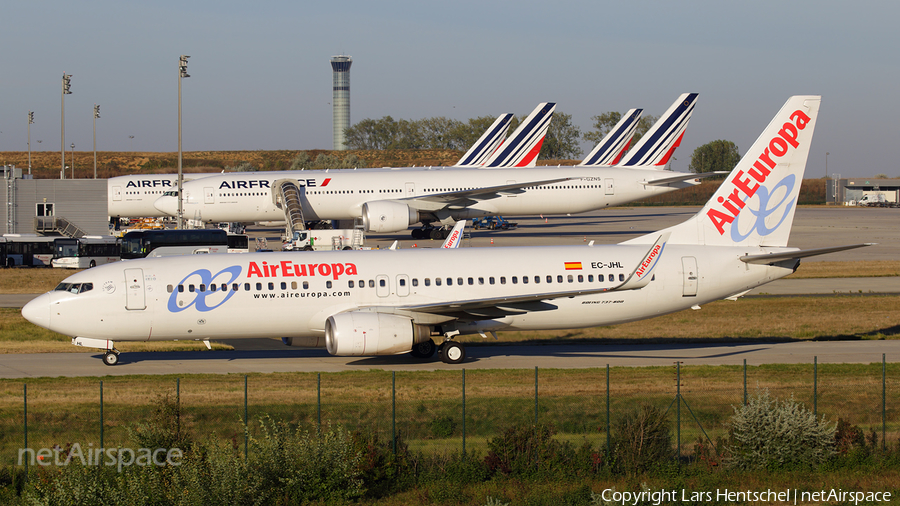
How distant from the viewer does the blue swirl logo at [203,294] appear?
27312mm

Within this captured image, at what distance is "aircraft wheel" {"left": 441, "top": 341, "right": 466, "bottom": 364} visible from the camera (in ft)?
94.6

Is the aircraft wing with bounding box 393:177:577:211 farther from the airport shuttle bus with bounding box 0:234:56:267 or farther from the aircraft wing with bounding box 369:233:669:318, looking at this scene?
the aircraft wing with bounding box 369:233:669:318

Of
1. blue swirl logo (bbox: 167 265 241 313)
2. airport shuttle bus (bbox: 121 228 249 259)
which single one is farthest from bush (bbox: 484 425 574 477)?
airport shuttle bus (bbox: 121 228 249 259)

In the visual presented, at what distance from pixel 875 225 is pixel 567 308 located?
7115cm

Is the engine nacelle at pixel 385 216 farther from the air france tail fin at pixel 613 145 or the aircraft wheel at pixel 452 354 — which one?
the aircraft wheel at pixel 452 354

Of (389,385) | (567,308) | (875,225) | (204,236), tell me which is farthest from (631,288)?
(875,225)

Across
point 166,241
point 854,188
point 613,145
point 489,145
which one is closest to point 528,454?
point 166,241

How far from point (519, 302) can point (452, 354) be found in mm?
3040

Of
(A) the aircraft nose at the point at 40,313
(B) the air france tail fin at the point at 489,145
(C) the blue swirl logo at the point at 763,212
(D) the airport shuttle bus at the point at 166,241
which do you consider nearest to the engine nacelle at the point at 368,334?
(A) the aircraft nose at the point at 40,313

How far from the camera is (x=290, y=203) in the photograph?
66000 mm

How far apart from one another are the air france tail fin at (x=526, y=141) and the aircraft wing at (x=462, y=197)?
79.8 ft

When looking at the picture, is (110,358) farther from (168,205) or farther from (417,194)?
(168,205)

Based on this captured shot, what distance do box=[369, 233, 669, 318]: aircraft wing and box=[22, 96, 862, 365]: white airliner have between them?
6 centimetres

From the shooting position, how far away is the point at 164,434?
17.6m
